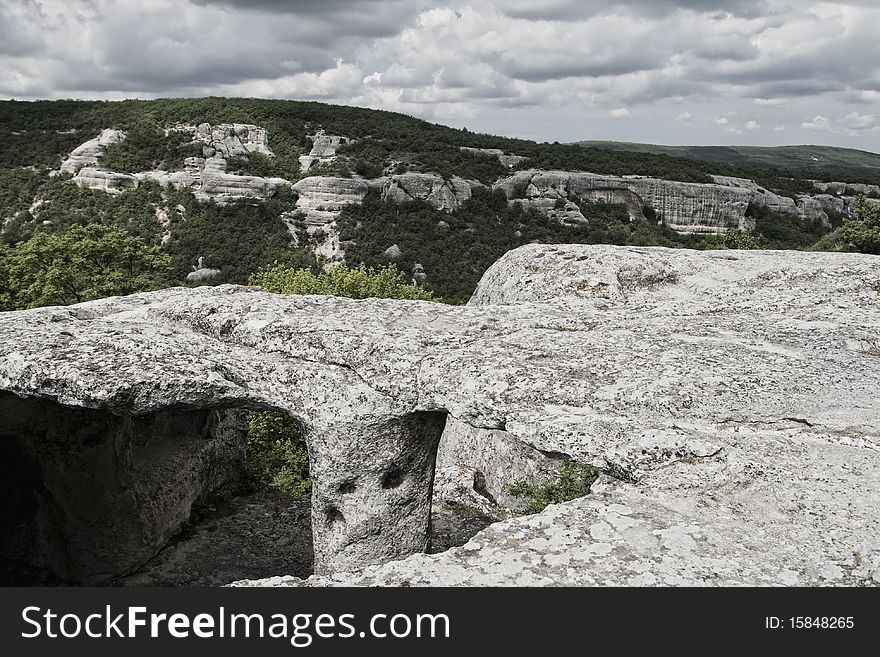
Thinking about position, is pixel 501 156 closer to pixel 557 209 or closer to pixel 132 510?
pixel 557 209

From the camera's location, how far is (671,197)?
232 feet

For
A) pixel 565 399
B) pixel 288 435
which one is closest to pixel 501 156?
pixel 288 435

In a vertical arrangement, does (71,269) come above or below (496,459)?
above

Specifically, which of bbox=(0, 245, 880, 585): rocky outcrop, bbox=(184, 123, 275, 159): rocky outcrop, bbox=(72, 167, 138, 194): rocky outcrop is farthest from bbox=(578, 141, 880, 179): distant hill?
bbox=(0, 245, 880, 585): rocky outcrop

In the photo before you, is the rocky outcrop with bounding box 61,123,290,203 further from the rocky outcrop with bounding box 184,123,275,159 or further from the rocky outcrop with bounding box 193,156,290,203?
the rocky outcrop with bounding box 184,123,275,159

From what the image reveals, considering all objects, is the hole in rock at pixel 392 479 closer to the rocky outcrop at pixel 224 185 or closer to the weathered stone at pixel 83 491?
the weathered stone at pixel 83 491

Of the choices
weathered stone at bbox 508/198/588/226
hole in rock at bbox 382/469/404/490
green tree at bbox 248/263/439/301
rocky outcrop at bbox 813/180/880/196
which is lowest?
hole in rock at bbox 382/469/404/490

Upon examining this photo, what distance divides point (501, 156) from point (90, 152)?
43.2 meters

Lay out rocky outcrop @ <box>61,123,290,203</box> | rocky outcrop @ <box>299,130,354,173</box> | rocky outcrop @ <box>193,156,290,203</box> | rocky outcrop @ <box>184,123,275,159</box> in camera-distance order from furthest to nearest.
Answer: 1. rocky outcrop @ <box>299,130,354,173</box>
2. rocky outcrop @ <box>184,123,275,159</box>
3. rocky outcrop @ <box>193,156,290,203</box>
4. rocky outcrop @ <box>61,123,290,203</box>

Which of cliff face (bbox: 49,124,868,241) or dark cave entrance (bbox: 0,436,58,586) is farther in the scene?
cliff face (bbox: 49,124,868,241)

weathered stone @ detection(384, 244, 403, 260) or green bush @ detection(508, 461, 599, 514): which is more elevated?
weathered stone @ detection(384, 244, 403, 260)

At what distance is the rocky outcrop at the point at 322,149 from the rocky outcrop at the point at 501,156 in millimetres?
14224

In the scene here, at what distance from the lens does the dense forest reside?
27594mm

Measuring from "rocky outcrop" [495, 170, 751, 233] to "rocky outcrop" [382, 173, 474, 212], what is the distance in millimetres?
8526
